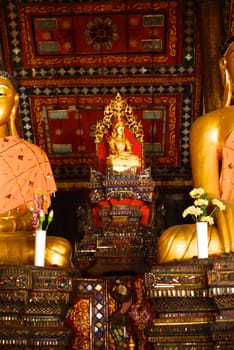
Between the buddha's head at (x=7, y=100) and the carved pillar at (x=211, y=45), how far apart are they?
162 centimetres

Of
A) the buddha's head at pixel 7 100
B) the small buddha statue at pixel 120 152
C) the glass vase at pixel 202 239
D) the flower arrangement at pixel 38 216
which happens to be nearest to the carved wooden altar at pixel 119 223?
the small buddha statue at pixel 120 152

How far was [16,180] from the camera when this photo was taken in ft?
15.5

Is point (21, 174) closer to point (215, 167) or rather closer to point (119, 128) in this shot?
point (119, 128)

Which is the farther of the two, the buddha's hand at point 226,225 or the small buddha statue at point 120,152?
the small buddha statue at point 120,152

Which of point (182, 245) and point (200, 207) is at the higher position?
point (200, 207)

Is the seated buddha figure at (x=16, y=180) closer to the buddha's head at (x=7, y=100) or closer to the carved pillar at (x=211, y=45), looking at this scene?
the buddha's head at (x=7, y=100)

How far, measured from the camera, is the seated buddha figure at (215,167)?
3.96 m

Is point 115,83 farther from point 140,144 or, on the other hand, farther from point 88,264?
point 88,264

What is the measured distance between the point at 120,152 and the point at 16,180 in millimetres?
892

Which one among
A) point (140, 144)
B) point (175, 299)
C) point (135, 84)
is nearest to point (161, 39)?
point (135, 84)

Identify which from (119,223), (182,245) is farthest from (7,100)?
(182,245)

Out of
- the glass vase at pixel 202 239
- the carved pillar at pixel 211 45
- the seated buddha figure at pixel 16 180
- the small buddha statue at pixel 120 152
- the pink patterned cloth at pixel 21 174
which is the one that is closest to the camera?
the glass vase at pixel 202 239

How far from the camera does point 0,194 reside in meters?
4.65

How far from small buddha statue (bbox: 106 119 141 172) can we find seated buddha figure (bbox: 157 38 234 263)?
23.5 inches
